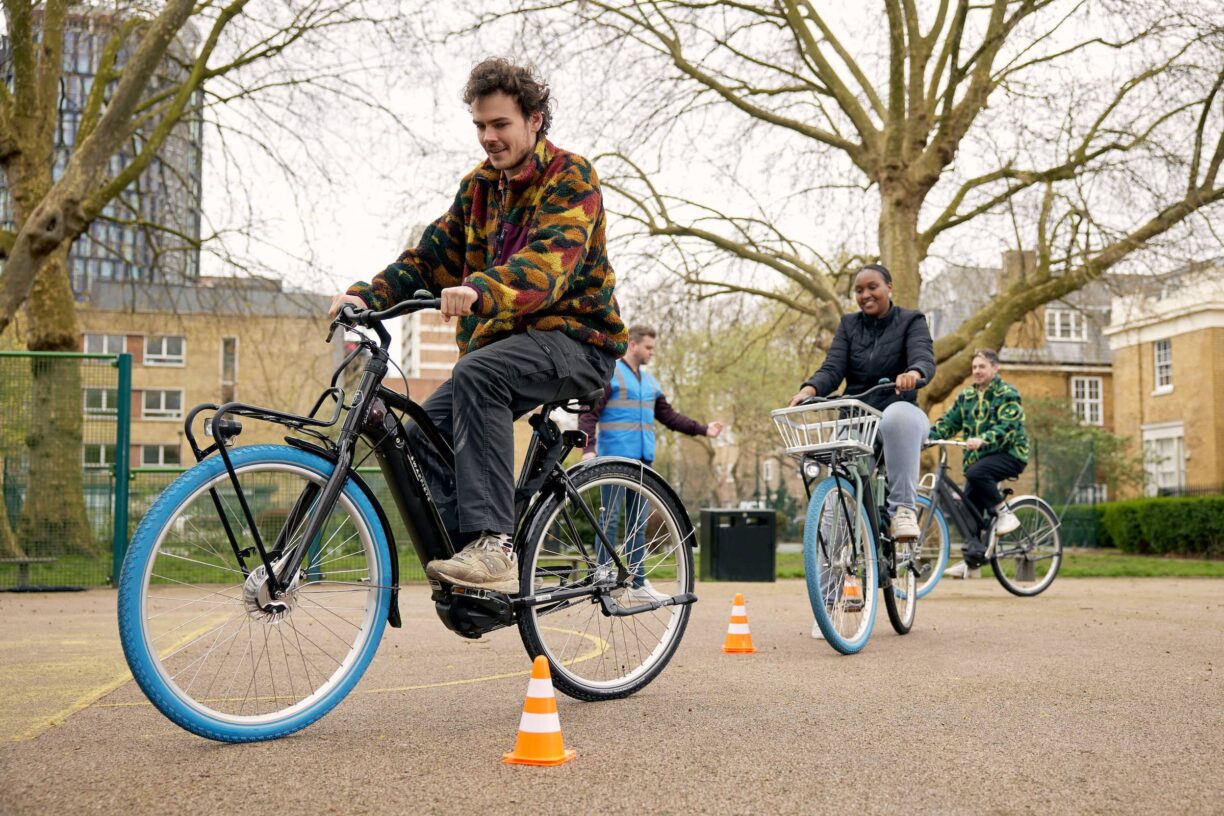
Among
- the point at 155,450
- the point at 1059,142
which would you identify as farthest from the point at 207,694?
the point at 1059,142

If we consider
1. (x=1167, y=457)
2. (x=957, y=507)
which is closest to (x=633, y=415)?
(x=957, y=507)

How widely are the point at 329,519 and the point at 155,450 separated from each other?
9403 millimetres

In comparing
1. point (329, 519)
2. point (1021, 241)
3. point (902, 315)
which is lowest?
point (329, 519)

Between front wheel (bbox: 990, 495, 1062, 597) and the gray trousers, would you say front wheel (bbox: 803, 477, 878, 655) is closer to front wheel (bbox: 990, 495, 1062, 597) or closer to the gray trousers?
the gray trousers

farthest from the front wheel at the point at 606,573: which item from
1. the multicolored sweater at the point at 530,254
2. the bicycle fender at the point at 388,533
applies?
the multicolored sweater at the point at 530,254

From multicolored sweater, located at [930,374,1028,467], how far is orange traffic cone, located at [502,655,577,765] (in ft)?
24.0

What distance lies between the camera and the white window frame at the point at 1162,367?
4144 centimetres

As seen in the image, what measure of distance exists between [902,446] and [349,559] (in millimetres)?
3787

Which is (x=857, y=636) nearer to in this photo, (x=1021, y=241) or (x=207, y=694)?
(x=207, y=694)

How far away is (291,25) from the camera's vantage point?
1560cm

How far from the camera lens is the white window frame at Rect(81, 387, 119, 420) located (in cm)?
1141

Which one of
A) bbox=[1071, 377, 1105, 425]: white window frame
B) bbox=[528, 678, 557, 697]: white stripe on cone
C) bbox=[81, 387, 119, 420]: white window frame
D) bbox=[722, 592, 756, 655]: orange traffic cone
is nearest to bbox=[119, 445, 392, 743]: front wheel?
bbox=[528, 678, 557, 697]: white stripe on cone

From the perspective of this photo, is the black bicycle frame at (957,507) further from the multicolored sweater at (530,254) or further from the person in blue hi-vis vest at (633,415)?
the multicolored sweater at (530,254)

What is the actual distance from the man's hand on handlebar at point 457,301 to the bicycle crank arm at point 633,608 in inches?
54.9
